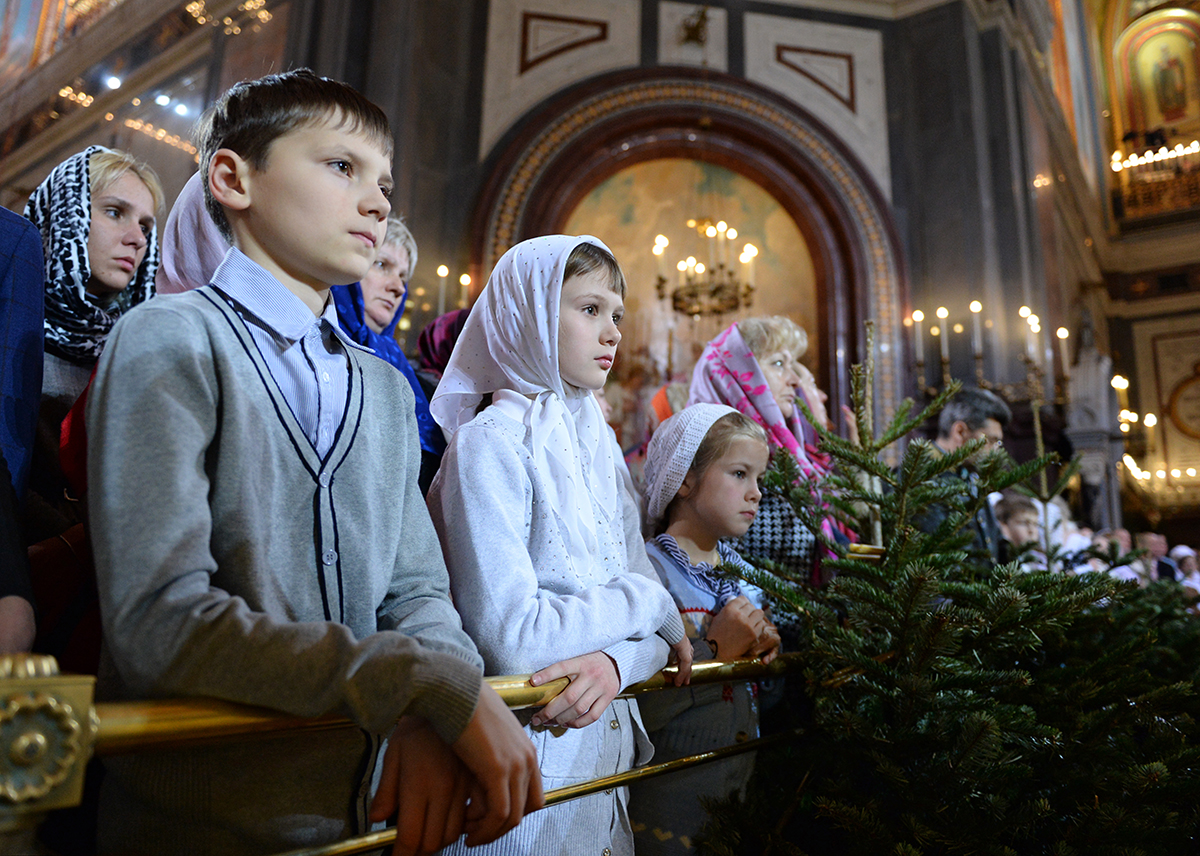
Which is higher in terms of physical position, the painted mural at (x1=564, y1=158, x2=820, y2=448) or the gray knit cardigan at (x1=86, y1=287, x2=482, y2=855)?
the painted mural at (x1=564, y1=158, x2=820, y2=448)

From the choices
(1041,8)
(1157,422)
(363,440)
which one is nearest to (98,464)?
(363,440)

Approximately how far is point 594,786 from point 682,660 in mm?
338

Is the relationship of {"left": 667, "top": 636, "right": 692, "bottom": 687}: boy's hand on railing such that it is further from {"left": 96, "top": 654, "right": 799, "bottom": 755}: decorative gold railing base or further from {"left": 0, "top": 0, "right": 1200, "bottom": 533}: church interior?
{"left": 0, "top": 0, "right": 1200, "bottom": 533}: church interior

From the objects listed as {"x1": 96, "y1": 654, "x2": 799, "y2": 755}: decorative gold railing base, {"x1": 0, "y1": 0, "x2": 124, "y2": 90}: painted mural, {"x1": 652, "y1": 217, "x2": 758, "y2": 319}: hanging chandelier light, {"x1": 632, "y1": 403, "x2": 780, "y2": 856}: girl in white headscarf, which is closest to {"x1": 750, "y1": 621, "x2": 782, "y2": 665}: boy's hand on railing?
{"x1": 632, "y1": 403, "x2": 780, "y2": 856}: girl in white headscarf

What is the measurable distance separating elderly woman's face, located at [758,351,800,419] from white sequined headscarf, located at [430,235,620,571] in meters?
1.19

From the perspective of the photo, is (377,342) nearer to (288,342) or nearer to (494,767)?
(288,342)

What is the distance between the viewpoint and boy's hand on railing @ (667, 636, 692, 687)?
1454 mm

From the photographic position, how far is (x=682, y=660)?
58.4 inches

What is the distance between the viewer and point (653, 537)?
2229 mm

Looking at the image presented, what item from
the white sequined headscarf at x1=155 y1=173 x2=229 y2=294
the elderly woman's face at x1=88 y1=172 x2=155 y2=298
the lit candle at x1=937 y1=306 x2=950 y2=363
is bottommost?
the white sequined headscarf at x1=155 y1=173 x2=229 y2=294

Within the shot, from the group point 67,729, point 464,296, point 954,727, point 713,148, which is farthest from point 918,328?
point 67,729

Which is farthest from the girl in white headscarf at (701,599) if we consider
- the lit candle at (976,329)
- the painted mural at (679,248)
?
the lit candle at (976,329)

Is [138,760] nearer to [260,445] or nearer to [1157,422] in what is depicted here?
[260,445]

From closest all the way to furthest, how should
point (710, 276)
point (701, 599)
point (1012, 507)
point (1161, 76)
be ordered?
point (701, 599), point (1012, 507), point (710, 276), point (1161, 76)
